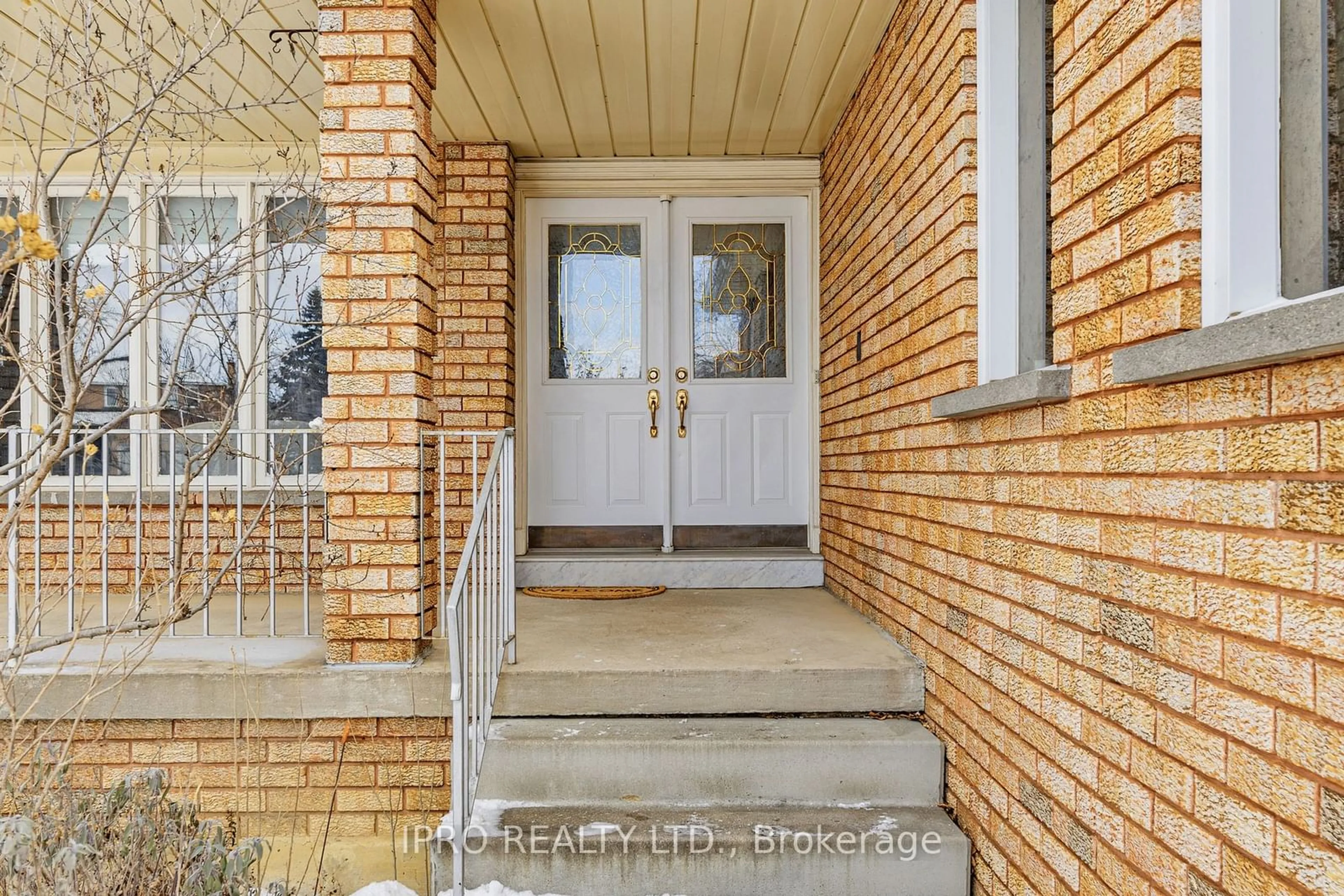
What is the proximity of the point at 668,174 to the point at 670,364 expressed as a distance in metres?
1.03

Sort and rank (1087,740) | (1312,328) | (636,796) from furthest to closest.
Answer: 1. (636,796)
2. (1087,740)
3. (1312,328)

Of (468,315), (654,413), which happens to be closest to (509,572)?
(468,315)

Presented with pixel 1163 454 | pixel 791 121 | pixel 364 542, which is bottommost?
pixel 364 542

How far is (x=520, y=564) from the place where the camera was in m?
4.05

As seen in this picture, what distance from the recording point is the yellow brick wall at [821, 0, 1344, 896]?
1065 mm

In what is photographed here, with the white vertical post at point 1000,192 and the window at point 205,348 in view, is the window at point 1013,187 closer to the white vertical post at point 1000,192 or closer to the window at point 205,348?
the white vertical post at point 1000,192

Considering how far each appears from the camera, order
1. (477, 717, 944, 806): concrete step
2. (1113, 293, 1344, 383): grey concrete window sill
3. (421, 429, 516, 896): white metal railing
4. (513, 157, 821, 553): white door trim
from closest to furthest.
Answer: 1. (1113, 293, 1344, 383): grey concrete window sill
2. (421, 429, 516, 896): white metal railing
3. (477, 717, 944, 806): concrete step
4. (513, 157, 821, 553): white door trim

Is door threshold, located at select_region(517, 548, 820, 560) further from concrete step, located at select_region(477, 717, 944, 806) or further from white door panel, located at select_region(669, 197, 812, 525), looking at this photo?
concrete step, located at select_region(477, 717, 944, 806)

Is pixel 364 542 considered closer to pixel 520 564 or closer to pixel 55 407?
pixel 55 407

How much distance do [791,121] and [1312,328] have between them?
127 inches

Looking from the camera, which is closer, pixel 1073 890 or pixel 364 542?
pixel 1073 890

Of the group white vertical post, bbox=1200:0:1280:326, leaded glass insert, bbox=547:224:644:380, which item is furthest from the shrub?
leaded glass insert, bbox=547:224:644:380

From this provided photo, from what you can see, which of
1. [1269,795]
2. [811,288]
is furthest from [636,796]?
[811,288]

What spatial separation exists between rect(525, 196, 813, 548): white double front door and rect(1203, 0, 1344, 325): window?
3180 millimetres
